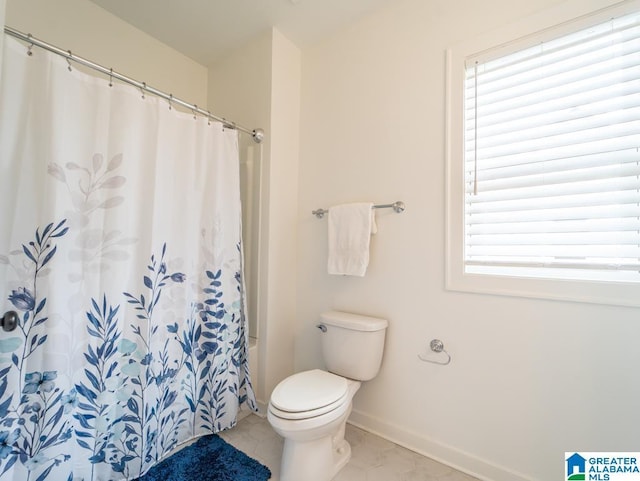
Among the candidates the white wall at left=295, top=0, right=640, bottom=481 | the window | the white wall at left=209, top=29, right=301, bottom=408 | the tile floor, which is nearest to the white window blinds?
the window

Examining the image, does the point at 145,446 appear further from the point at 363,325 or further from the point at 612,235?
the point at 612,235

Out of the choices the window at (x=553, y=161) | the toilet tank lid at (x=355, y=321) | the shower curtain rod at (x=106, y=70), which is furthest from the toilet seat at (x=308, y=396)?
the shower curtain rod at (x=106, y=70)

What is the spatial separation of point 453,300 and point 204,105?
2342 mm

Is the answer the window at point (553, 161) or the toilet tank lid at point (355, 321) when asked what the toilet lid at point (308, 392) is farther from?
the window at point (553, 161)

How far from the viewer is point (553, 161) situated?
46.2 inches

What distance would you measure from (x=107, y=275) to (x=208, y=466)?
104 cm

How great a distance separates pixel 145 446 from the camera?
1.28m

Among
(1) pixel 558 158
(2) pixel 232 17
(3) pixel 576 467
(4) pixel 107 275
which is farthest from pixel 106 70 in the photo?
(3) pixel 576 467

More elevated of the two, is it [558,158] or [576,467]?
[558,158]

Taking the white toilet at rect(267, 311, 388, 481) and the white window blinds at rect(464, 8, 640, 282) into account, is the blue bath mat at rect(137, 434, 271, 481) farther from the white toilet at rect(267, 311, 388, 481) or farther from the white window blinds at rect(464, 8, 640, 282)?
the white window blinds at rect(464, 8, 640, 282)

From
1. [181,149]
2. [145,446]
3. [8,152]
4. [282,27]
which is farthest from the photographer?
[282,27]

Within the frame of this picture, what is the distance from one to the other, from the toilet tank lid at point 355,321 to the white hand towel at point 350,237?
0.25 m

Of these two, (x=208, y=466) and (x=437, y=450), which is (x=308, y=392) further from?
(x=437, y=450)

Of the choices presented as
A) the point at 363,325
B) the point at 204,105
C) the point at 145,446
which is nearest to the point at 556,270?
the point at 363,325
